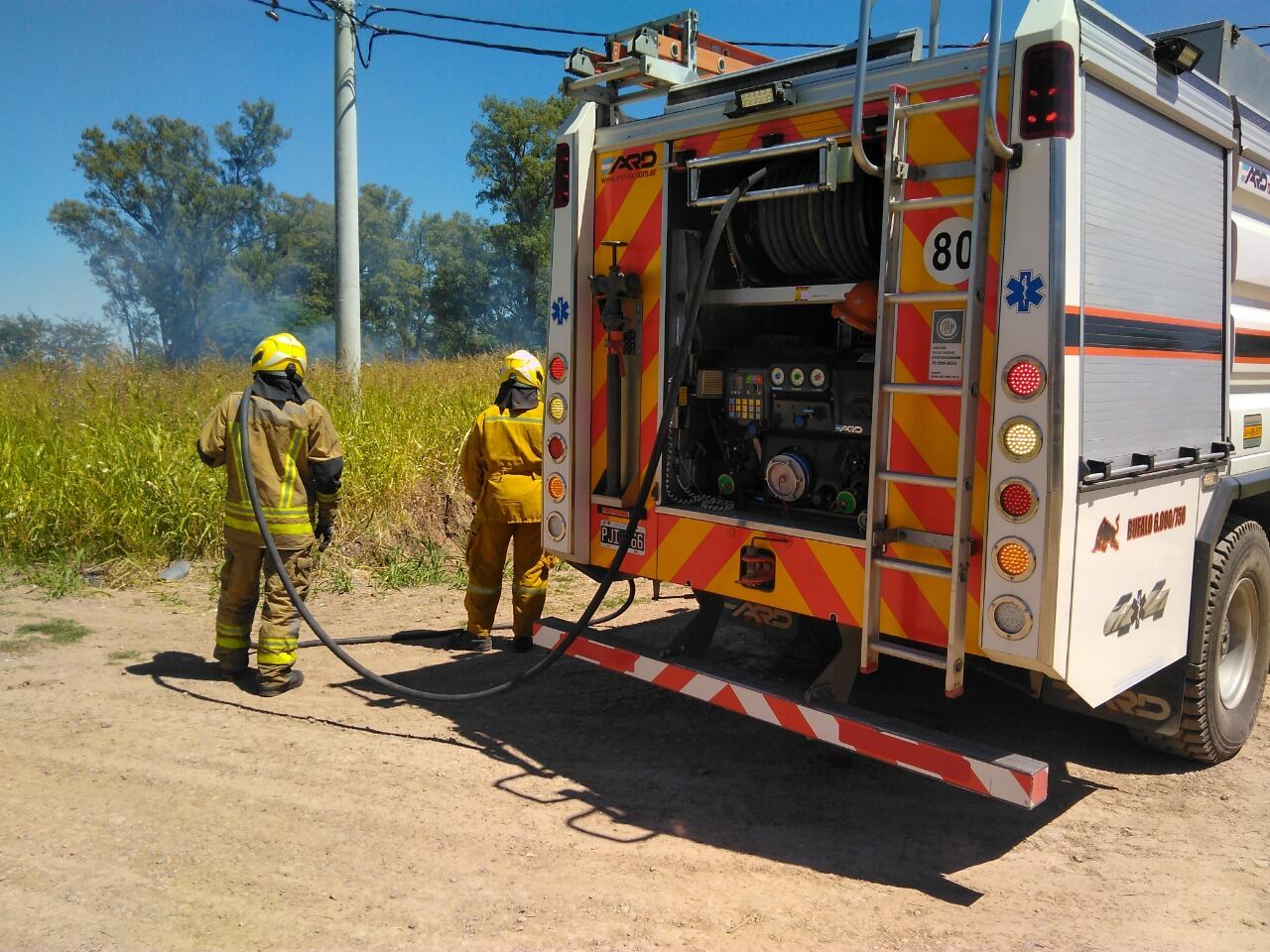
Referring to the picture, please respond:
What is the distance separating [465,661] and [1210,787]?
3.97 metres

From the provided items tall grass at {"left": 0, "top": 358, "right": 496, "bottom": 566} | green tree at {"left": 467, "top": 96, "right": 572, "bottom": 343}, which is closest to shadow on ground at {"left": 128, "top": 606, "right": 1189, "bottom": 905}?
tall grass at {"left": 0, "top": 358, "right": 496, "bottom": 566}

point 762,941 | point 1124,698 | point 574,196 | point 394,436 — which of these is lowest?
point 762,941

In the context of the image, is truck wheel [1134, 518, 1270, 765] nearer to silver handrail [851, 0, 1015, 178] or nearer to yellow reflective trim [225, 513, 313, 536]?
silver handrail [851, 0, 1015, 178]

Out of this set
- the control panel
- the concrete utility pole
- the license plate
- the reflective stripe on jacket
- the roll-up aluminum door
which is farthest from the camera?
the concrete utility pole

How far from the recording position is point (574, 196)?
4602 mm

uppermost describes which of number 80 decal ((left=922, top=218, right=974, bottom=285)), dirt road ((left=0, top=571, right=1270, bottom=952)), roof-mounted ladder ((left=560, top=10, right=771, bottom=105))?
roof-mounted ladder ((left=560, top=10, right=771, bottom=105))

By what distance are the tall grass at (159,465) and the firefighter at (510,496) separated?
237 centimetres

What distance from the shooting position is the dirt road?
3.15m

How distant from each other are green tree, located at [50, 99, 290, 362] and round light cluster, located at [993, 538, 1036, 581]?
115ft

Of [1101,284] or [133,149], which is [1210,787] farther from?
[133,149]

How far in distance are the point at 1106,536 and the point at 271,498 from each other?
408cm

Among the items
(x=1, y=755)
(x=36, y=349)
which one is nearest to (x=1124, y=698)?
(x=1, y=755)

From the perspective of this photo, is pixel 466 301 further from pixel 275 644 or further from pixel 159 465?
pixel 275 644

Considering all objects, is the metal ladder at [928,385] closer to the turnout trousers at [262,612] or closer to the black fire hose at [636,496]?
the black fire hose at [636,496]
